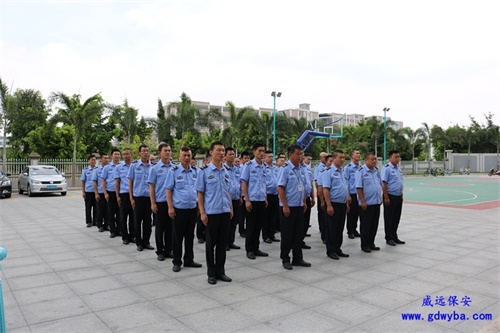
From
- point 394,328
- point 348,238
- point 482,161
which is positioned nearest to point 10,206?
point 348,238

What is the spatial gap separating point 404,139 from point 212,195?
36.7m

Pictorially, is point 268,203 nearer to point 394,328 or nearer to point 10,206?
point 394,328

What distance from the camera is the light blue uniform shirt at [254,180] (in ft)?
20.6

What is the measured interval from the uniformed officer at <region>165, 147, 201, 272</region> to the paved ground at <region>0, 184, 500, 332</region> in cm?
34

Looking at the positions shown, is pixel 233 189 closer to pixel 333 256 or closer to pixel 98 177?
pixel 333 256

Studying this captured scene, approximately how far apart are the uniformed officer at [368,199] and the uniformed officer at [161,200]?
9.69 feet

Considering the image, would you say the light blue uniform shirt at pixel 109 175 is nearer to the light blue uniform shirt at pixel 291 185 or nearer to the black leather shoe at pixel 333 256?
the light blue uniform shirt at pixel 291 185

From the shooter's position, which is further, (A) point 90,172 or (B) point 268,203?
(A) point 90,172

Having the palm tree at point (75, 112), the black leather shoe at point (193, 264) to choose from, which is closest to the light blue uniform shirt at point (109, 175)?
the black leather shoe at point (193, 264)

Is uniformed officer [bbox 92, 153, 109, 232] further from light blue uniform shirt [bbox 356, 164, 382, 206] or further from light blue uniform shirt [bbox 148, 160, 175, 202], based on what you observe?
light blue uniform shirt [bbox 356, 164, 382, 206]

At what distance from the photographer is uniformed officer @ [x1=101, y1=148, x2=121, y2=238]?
7641mm

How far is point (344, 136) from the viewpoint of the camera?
3469cm

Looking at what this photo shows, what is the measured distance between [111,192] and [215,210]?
3.88 m

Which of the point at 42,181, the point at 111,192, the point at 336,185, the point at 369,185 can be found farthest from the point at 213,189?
the point at 42,181
